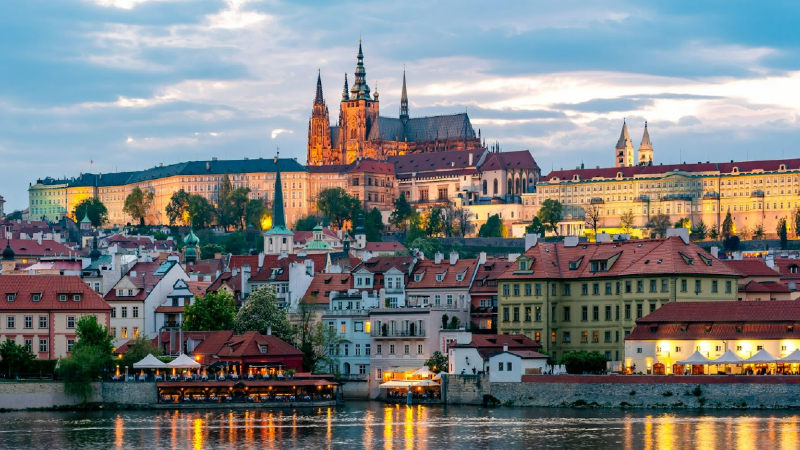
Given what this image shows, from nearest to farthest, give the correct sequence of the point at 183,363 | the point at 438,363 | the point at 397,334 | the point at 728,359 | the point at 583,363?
the point at 728,359
the point at 583,363
the point at 183,363
the point at 438,363
the point at 397,334

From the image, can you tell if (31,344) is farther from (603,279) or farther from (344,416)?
(603,279)

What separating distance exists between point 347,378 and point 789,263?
3644 centimetres

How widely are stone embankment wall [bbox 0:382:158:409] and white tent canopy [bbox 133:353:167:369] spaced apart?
1.36 m

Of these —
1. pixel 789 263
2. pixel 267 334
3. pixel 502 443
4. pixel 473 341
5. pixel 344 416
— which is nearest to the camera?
pixel 502 443

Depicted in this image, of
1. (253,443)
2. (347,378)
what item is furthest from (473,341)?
(253,443)

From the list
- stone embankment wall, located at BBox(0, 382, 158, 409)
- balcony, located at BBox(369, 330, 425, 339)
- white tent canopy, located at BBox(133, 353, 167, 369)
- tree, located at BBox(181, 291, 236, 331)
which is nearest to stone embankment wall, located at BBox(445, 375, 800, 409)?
balcony, located at BBox(369, 330, 425, 339)

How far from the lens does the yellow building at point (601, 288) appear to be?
93.1m

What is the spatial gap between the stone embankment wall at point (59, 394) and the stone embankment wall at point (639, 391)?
17.2m

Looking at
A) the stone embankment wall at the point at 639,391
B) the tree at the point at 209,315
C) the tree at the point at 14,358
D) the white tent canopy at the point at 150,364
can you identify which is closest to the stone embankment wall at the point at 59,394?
the white tent canopy at the point at 150,364

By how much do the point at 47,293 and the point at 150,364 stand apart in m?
10.1

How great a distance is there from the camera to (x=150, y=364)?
3568 inches

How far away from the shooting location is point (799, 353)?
83.4 metres

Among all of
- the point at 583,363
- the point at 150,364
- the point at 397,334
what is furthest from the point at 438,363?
the point at 150,364

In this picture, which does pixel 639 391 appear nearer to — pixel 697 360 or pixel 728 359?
pixel 697 360
